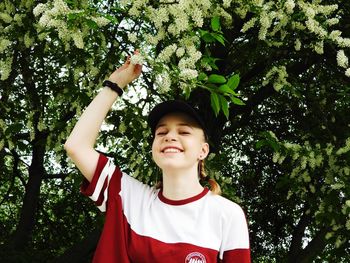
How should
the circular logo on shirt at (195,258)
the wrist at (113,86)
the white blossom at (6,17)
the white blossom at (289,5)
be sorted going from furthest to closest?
the white blossom at (289,5) < the white blossom at (6,17) < the wrist at (113,86) < the circular logo on shirt at (195,258)

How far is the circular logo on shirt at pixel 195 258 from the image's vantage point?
2.26m

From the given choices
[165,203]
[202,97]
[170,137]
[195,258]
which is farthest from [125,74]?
[202,97]

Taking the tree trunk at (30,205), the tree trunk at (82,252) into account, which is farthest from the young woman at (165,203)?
the tree trunk at (30,205)

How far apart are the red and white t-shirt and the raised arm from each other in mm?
173

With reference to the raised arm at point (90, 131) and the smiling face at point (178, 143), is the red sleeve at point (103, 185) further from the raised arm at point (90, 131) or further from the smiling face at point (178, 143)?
the smiling face at point (178, 143)

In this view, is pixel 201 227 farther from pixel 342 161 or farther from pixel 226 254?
pixel 342 161

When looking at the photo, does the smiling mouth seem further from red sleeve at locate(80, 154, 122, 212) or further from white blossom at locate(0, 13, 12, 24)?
white blossom at locate(0, 13, 12, 24)

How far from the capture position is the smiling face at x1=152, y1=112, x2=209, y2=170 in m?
2.45

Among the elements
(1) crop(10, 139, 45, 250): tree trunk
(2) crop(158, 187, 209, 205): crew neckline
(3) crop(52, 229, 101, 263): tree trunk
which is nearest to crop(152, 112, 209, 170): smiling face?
(2) crop(158, 187, 209, 205): crew neckline

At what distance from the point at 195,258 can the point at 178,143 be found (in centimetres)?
49

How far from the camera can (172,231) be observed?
2.32m

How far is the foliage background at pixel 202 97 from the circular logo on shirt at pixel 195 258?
43.1 inches

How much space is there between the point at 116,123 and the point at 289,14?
1.93 m

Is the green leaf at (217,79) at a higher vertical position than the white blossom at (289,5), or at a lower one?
lower
